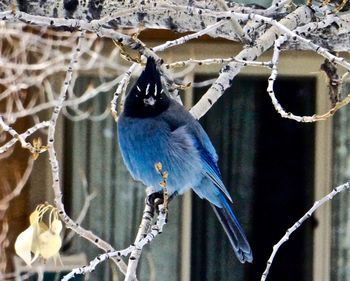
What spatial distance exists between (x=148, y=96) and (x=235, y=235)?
0.50 metres

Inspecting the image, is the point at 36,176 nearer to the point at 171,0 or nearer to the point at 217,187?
the point at 217,187

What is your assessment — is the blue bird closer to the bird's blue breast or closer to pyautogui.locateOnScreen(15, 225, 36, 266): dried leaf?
the bird's blue breast

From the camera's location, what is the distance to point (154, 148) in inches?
95.4

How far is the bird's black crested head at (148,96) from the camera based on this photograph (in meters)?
2.06

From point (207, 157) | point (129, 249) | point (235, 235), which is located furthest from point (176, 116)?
point (129, 249)

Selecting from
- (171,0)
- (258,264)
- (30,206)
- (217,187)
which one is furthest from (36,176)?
(171,0)

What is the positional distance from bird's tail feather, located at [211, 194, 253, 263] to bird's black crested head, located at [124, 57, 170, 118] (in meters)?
0.34

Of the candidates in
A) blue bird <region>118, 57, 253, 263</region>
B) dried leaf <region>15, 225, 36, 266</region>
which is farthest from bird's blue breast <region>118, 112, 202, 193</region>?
dried leaf <region>15, 225, 36, 266</region>

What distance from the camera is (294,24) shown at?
8.08ft

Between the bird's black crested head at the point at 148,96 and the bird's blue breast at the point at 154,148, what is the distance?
0.02m

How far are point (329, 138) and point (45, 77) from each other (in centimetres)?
112

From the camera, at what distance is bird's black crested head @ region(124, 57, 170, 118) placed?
6.76 feet

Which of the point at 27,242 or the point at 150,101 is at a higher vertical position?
the point at 150,101

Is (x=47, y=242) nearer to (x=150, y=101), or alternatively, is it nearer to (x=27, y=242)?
(x=27, y=242)
